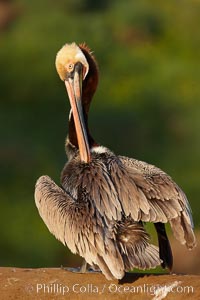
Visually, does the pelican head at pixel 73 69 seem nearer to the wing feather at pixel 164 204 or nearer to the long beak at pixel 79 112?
the long beak at pixel 79 112

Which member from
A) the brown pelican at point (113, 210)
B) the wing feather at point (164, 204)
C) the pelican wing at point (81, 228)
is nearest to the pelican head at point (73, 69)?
the brown pelican at point (113, 210)

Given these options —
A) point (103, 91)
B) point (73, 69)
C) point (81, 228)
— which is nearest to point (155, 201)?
point (81, 228)

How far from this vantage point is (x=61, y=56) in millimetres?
10852

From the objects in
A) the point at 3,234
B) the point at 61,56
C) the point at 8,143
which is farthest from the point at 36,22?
the point at 61,56

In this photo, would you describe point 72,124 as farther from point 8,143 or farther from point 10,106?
point 10,106

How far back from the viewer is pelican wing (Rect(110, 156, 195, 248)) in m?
9.40

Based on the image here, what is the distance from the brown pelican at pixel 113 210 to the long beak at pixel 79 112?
0.05 ft

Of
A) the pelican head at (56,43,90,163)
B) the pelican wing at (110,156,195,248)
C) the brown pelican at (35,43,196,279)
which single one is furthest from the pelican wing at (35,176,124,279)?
the pelican head at (56,43,90,163)

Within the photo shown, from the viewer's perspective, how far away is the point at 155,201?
31.3ft

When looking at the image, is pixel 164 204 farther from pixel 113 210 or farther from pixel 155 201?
pixel 113 210

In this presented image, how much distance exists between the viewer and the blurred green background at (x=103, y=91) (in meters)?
21.9

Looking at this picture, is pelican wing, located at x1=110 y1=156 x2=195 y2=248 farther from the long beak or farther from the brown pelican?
the long beak

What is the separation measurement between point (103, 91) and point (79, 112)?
18781 mm

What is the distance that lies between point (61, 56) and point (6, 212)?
31.9ft
